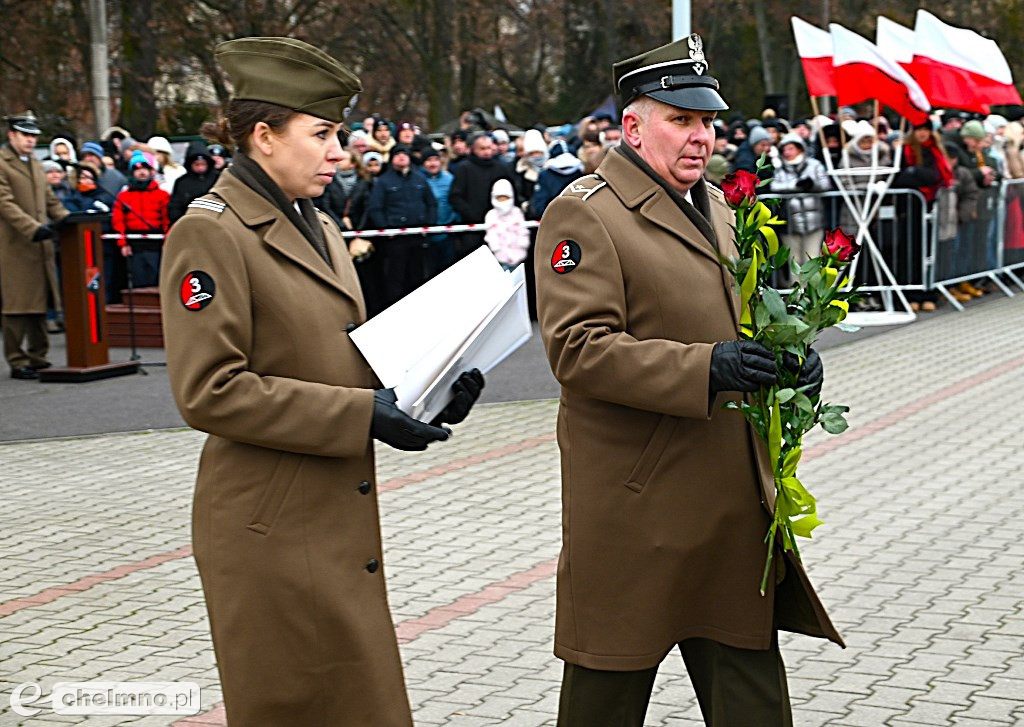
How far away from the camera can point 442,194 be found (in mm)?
15430

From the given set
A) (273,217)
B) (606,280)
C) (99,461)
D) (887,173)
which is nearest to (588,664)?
(606,280)

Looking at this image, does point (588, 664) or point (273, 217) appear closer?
point (273, 217)

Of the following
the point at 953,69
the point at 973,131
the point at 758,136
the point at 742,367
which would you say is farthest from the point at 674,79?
the point at 758,136

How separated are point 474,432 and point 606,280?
6.66m

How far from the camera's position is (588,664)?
12.3ft

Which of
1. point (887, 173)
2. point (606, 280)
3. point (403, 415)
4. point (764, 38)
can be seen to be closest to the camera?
point (403, 415)

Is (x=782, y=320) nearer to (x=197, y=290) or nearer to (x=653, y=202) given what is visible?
(x=653, y=202)

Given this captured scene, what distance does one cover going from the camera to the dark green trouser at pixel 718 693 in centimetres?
375

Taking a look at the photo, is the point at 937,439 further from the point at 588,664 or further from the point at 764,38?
the point at 764,38

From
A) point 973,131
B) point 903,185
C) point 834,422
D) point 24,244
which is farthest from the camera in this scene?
point 973,131

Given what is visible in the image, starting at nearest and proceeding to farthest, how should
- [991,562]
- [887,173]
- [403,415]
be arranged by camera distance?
1. [403,415]
2. [991,562]
3. [887,173]

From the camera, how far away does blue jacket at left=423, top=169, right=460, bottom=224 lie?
50.1 feet

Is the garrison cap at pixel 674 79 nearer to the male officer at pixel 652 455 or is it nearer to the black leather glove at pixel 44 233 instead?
the male officer at pixel 652 455

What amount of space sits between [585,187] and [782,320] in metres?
0.56
